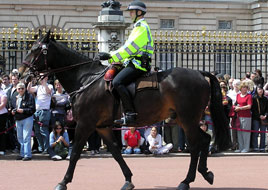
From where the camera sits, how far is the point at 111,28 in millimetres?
15320

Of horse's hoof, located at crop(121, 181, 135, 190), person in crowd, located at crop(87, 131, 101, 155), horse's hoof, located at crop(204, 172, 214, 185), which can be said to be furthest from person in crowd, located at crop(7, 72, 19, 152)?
horse's hoof, located at crop(204, 172, 214, 185)

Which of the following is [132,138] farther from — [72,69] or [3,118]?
[72,69]

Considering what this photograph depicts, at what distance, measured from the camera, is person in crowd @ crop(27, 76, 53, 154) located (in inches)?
538

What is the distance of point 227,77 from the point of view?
17.6 m

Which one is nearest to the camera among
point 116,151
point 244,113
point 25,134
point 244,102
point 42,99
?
point 116,151

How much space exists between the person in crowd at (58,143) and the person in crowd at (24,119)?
1.53ft

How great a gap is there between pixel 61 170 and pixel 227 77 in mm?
7612

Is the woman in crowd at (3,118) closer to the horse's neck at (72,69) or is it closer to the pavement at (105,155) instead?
the pavement at (105,155)

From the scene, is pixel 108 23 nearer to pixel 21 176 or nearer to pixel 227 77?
pixel 227 77

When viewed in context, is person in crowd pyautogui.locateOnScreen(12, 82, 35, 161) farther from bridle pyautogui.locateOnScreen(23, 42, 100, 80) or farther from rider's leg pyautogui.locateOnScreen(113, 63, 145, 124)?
rider's leg pyautogui.locateOnScreen(113, 63, 145, 124)

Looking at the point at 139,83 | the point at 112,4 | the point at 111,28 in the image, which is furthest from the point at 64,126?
the point at 139,83

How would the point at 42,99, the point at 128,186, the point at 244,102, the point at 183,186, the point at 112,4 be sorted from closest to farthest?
1. the point at 183,186
2. the point at 128,186
3. the point at 42,99
4. the point at 244,102
5. the point at 112,4

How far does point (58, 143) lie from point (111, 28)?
355 cm

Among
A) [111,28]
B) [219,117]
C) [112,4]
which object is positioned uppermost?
[112,4]
